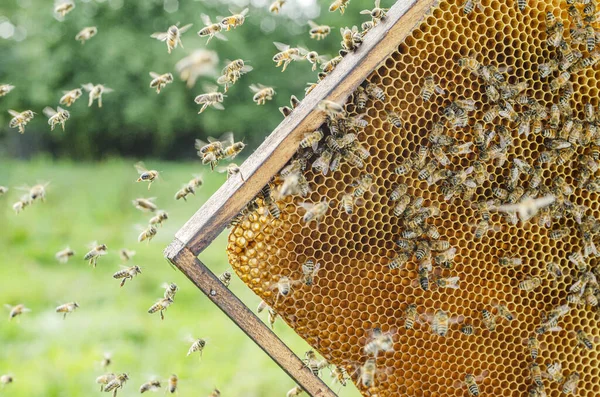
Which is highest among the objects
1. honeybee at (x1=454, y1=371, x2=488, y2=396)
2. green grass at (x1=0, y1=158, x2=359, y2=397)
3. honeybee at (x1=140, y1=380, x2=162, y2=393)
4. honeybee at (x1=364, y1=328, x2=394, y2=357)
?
honeybee at (x1=364, y1=328, x2=394, y2=357)

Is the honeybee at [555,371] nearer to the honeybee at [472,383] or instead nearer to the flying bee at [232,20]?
the honeybee at [472,383]

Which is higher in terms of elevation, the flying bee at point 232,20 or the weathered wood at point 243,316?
the flying bee at point 232,20

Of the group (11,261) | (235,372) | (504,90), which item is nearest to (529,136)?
(504,90)

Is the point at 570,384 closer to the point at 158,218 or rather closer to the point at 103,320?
the point at 158,218

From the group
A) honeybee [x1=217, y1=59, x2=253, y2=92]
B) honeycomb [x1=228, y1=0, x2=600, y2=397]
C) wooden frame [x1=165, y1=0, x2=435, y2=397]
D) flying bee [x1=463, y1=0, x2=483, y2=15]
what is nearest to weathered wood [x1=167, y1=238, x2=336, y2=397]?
wooden frame [x1=165, y1=0, x2=435, y2=397]

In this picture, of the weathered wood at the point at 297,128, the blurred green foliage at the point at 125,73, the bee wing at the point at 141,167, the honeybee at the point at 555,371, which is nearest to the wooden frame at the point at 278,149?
the weathered wood at the point at 297,128

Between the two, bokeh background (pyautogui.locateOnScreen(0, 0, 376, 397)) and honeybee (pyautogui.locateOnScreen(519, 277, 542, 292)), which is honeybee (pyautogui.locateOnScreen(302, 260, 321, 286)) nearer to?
honeybee (pyautogui.locateOnScreen(519, 277, 542, 292))
